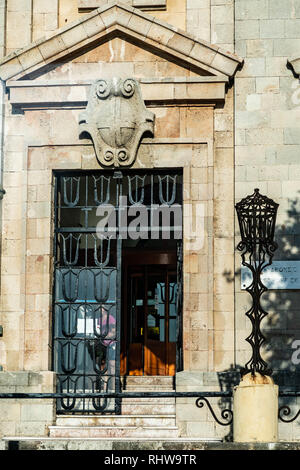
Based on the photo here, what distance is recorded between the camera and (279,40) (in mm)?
16781

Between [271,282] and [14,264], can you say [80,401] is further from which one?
[271,282]

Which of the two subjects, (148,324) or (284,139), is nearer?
(284,139)

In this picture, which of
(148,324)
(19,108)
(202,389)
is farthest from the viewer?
(148,324)

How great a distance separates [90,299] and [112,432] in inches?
81.8

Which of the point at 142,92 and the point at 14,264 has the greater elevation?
the point at 142,92

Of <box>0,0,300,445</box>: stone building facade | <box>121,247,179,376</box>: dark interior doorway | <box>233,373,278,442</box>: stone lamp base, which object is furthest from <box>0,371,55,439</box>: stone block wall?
<box>121,247,179,376</box>: dark interior doorway

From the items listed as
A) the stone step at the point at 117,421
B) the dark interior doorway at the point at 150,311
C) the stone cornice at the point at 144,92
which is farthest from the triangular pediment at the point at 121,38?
the dark interior doorway at the point at 150,311

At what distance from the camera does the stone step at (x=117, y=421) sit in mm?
16297

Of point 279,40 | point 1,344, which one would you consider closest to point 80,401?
point 1,344

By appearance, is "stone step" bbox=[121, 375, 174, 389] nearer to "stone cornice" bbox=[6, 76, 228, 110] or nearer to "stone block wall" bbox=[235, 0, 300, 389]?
"stone block wall" bbox=[235, 0, 300, 389]

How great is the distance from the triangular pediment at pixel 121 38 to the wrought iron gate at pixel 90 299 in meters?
1.69

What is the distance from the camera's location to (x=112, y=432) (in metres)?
16.1

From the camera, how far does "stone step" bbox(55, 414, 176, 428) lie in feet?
53.5

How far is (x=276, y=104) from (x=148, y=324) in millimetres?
6759
